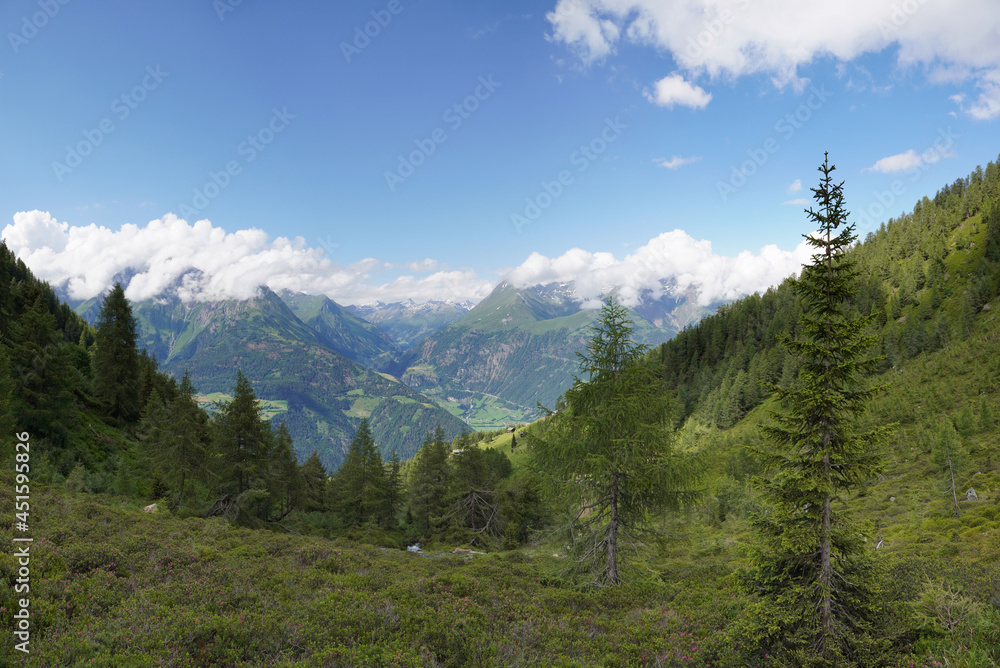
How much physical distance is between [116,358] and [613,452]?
54.5 meters

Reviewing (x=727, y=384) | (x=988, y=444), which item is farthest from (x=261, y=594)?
(x=727, y=384)

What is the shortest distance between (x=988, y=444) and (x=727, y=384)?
2307 inches

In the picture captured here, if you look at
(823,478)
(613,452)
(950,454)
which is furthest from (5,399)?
(950,454)

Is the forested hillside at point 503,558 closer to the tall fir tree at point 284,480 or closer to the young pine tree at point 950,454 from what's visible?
the young pine tree at point 950,454

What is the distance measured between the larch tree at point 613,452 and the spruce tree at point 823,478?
5.50 m

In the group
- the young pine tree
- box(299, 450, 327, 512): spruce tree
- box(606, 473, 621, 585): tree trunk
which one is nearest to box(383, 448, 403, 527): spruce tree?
box(299, 450, 327, 512): spruce tree

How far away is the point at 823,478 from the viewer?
31.1 ft

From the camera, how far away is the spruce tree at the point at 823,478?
9375mm

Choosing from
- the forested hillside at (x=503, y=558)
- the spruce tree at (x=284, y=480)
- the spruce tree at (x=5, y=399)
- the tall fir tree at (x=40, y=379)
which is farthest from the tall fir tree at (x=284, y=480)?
the spruce tree at (x=5, y=399)

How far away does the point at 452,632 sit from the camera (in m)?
10.5

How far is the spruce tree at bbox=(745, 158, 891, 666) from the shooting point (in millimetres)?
9375

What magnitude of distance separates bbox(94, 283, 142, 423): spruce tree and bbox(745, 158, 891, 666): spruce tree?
58.4 metres

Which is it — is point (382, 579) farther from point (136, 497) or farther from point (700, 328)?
point (700, 328)

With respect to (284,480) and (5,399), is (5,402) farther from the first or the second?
(284,480)
